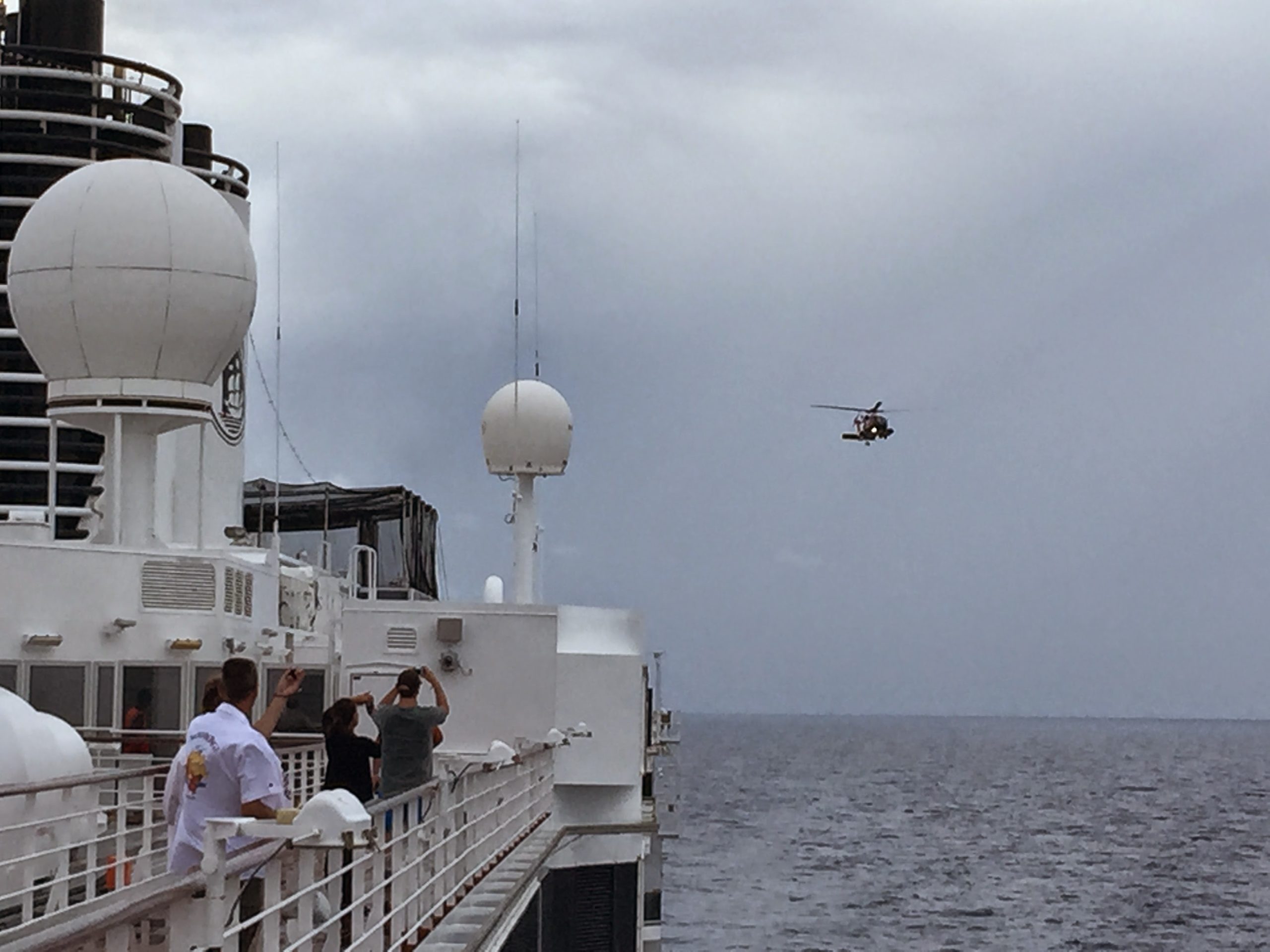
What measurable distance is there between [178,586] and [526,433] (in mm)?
9436

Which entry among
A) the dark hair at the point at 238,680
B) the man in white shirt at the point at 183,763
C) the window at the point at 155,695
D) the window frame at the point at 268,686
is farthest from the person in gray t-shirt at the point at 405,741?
the window frame at the point at 268,686

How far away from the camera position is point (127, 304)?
84.0 ft

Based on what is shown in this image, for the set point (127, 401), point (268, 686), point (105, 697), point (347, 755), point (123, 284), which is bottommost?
point (347, 755)

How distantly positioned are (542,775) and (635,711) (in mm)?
3426

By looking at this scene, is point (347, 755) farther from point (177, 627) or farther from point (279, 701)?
point (177, 627)

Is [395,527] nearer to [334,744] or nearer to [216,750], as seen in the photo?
[334,744]

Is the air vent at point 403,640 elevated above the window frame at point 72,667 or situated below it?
above

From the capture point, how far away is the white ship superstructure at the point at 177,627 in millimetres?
15805

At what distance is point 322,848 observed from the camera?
918 cm

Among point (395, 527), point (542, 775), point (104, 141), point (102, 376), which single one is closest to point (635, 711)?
point (542, 775)

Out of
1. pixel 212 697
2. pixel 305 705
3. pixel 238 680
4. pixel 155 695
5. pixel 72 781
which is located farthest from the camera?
pixel 305 705

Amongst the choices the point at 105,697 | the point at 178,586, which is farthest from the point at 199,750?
the point at 178,586

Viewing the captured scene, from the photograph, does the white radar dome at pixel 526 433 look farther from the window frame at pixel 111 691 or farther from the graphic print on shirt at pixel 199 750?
the graphic print on shirt at pixel 199 750

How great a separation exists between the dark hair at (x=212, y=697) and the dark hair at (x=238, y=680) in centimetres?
38
